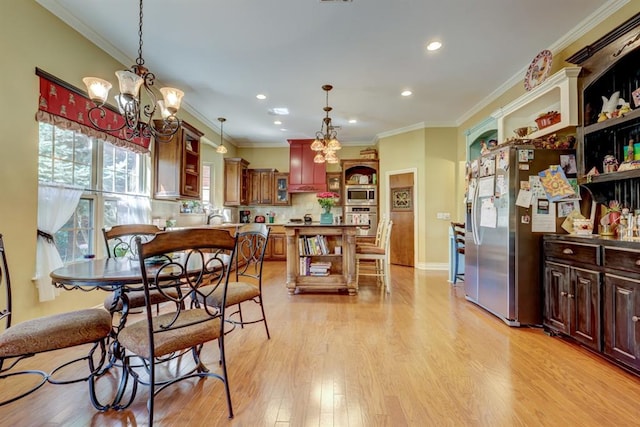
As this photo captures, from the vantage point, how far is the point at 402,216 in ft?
19.6

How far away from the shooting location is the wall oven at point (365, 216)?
649 cm

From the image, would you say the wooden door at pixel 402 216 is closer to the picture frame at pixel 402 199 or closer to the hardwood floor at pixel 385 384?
the picture frame at pixel 402 199

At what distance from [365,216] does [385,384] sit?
489 centimetres

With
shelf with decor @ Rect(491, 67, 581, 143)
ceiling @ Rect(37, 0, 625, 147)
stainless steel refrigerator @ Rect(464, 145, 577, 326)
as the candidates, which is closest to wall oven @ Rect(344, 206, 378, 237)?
ceiling @ Rect(37, 0, 625, 147)

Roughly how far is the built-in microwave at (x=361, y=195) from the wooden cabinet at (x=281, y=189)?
5.00 ft

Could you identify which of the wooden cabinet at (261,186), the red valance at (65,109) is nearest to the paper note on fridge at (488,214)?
the red valance at (65,109)

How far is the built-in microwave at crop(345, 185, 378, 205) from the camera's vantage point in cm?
652

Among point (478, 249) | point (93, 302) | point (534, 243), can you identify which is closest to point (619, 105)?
point (534, 243)

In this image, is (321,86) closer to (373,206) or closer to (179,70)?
(179,70)

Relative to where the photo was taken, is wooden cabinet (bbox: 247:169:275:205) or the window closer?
the window

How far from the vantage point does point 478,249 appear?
3230 millimetres

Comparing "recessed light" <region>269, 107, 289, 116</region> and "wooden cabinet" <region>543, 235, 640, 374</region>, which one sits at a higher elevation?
"recessed light" <region>269, 107, 289, 116</region>

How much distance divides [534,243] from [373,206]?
3.96 metres

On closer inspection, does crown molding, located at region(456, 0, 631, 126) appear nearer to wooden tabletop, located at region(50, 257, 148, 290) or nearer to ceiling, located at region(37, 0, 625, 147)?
ceiling, located at region(37, 0, 625, 147)
